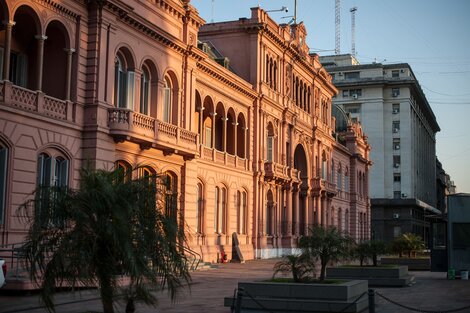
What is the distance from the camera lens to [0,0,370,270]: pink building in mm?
25531

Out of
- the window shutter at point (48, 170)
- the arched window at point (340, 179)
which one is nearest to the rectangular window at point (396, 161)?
the arched window at point (340, 179)

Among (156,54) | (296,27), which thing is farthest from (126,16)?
(296,27)

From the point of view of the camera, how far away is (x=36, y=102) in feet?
82.8

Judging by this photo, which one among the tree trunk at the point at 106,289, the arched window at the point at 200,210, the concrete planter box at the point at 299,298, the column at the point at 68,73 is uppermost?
the column at the point at 68,73

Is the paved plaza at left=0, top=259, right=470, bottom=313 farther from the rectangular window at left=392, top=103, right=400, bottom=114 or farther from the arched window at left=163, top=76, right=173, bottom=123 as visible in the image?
the rectangular window at left=392, top=103, right=400, bottom=114

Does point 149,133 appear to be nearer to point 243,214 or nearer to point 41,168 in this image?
point 41,168

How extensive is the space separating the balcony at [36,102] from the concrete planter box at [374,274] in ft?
41.1

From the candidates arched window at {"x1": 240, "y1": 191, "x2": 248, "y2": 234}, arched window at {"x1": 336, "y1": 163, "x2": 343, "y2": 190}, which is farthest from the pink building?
arched window at {"x1": 336, "y1": 163, "x2": 343, "y2": 190}

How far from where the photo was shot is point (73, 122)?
27.3 metres

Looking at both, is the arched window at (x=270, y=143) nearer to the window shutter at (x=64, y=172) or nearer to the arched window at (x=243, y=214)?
the arched window at (x=243, y=214)

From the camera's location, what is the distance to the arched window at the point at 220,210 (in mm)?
43375

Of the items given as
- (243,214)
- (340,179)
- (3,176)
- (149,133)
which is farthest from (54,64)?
(340,179)

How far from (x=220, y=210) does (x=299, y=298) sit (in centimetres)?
2683

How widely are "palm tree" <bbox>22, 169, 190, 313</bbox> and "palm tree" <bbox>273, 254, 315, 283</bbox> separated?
20.4ft
